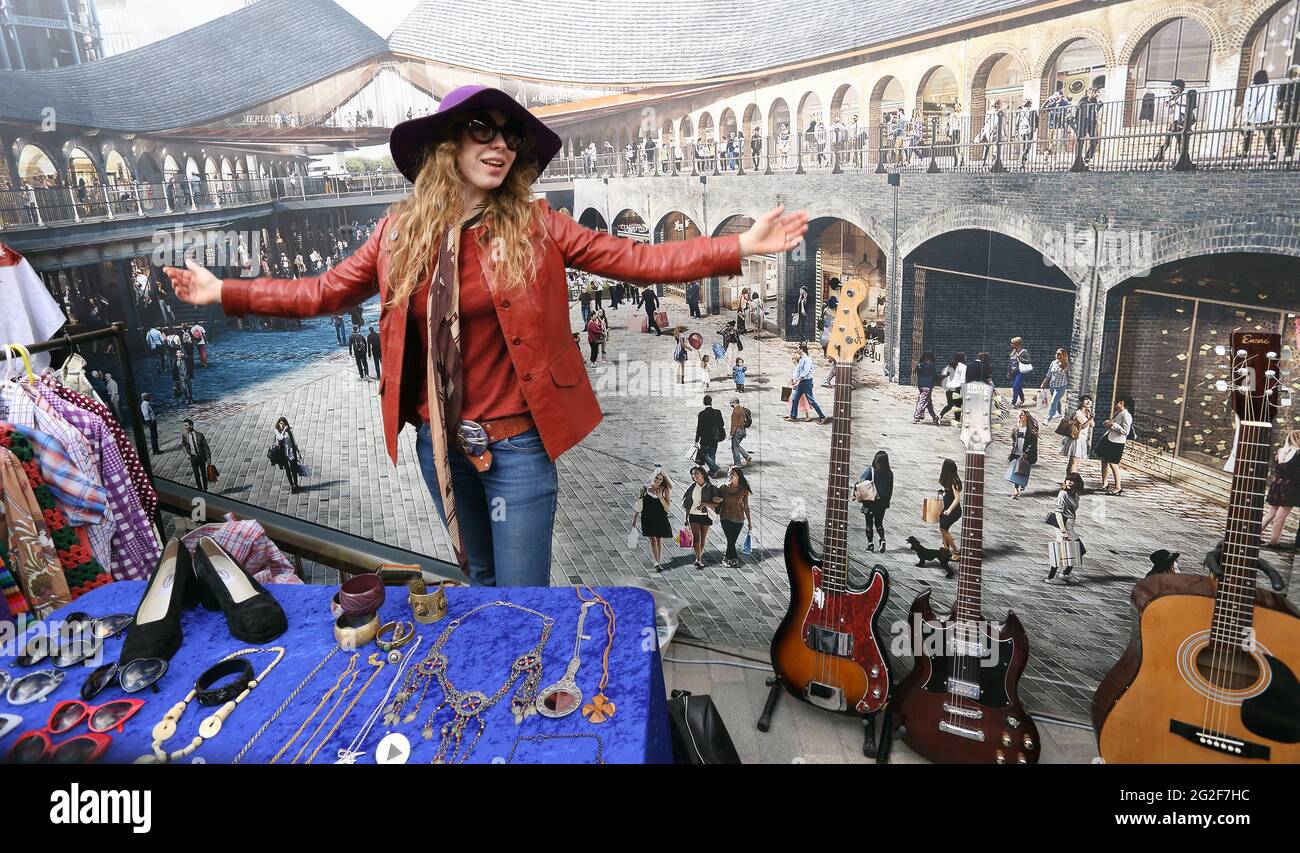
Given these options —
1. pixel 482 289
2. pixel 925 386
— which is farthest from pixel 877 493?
pixel 482 289

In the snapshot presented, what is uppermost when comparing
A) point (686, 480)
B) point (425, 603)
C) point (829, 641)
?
point (425, 603)

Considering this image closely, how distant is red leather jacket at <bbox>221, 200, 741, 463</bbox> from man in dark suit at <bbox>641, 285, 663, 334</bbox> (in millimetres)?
1713

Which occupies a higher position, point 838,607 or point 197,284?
point 197,284

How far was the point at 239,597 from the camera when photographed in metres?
2.16

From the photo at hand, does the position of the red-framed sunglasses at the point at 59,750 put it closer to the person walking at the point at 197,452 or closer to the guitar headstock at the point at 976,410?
the guitar headstock at the point at 976,410

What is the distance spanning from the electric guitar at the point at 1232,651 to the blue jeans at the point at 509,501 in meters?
2.02

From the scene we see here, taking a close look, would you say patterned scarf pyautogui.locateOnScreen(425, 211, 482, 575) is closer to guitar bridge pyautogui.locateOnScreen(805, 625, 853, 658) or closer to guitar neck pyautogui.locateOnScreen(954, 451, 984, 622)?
guitar bridge pyautogui.locateOnScreen(805, 625, 853, 658)

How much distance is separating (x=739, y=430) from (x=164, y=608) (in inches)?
98.8

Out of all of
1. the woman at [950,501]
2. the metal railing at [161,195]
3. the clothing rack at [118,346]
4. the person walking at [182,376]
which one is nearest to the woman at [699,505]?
the woman at [950,501]

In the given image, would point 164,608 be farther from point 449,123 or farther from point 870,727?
point 870,727

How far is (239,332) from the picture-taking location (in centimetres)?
458

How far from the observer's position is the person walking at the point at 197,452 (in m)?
4.72

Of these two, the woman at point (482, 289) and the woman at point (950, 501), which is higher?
the woman at point (482, 289)
